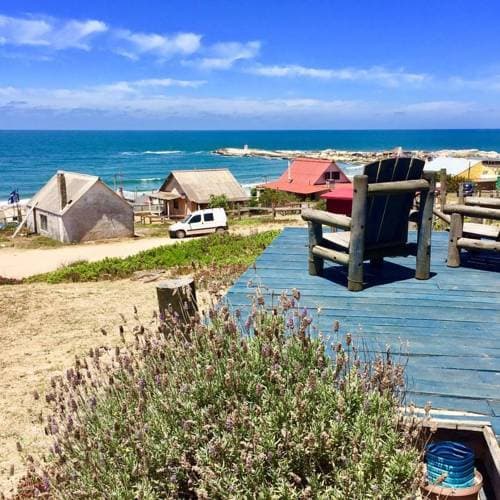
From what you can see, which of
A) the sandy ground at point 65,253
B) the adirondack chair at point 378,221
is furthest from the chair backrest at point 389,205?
the sandy ground at point 65,253

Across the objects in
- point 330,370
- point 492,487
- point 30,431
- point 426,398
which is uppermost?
point 330,370

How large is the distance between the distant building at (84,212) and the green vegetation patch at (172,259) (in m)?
15.6

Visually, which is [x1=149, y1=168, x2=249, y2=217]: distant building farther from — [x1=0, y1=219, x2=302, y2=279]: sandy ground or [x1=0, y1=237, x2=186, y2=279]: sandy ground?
[x1=0, y1=237, x2=186, y2=279]: sandy ground

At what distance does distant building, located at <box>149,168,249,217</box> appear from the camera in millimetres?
36938

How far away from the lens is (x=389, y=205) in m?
5.10

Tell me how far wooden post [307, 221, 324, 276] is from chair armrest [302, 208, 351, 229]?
0.10 meters

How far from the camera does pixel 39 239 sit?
30203 millimetres

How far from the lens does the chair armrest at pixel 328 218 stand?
5.07 m

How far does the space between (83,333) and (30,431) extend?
→ 2.95 meters

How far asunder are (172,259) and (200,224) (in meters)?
13.6

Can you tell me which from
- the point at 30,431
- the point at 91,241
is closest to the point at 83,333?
the point at 30,431

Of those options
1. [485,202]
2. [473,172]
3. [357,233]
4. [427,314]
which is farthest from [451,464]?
[473,172]

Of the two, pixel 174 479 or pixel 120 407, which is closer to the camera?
pixel 174 479

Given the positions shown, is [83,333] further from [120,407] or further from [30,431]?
[120,407]
